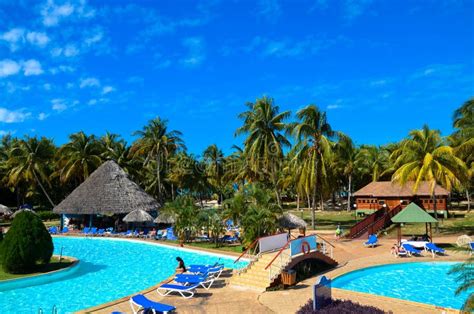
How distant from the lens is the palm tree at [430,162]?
24.0 m

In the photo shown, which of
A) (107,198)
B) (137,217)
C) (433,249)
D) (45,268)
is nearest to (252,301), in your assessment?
(45,268)

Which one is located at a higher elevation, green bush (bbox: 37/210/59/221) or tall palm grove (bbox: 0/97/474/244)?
tall palm grove (bbox: 0/97/474/244)

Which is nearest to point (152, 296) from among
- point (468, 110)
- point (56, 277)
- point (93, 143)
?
point (56, 277)

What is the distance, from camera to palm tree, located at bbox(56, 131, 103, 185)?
4297 cm

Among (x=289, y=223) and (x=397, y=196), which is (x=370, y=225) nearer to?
(x=289, y=223)

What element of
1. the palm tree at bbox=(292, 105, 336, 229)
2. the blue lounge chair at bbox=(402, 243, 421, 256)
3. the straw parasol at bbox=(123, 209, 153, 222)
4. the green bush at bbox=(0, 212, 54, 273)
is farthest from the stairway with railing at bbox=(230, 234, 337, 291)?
the straw parasol at bbox=(123, 209, 153, 222)

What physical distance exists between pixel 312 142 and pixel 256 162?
6268 mm

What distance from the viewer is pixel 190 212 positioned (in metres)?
24.2

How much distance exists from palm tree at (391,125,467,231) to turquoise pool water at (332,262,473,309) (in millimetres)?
7868

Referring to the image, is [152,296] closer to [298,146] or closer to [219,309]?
A: [219,309]

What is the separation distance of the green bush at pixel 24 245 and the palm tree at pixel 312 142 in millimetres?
17595

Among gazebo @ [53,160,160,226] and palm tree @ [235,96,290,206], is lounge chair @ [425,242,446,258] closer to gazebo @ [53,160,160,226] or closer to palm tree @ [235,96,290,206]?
palm tree @ [235,96,290,206]

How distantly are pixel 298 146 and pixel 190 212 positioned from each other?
32.7 feet

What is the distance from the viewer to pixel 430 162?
2425cm
